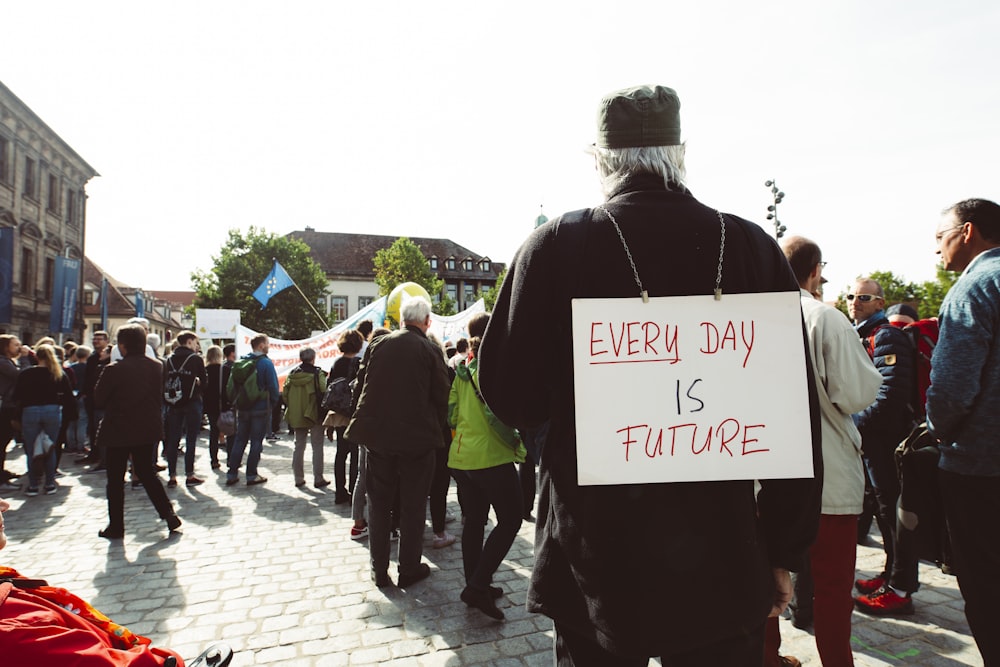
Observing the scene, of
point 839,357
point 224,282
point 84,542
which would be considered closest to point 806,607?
point 839,357

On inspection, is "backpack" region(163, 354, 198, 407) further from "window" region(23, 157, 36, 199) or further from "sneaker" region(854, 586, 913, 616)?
"window" region(23, 157, 36, 199)

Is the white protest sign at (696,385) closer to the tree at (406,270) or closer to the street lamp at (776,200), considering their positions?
the street lamp at (776,200)

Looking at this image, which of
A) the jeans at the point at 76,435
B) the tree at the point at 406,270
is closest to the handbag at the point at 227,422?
the jeans at the point at 76,435

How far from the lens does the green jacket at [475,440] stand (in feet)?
13.9

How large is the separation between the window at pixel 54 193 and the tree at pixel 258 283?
37.3 ft

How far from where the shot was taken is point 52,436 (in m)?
7.84

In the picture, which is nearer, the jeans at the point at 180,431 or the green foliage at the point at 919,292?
the jeans at the point at 180,431

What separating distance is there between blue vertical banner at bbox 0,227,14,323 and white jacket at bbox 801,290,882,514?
19.7 m

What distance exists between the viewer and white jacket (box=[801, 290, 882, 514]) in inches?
111

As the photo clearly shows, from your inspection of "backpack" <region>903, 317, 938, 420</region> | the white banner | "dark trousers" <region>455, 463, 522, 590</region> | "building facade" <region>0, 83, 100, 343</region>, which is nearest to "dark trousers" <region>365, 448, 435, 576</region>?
"dark trousers" <region>455, 463, 522, 590</region>

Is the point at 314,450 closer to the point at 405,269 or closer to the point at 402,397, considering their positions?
the point at 402,397

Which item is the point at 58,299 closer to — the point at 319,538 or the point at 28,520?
the point at 28,520

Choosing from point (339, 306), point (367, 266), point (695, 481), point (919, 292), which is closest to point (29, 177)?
point (339, 306)

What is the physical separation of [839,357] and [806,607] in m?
1.78
